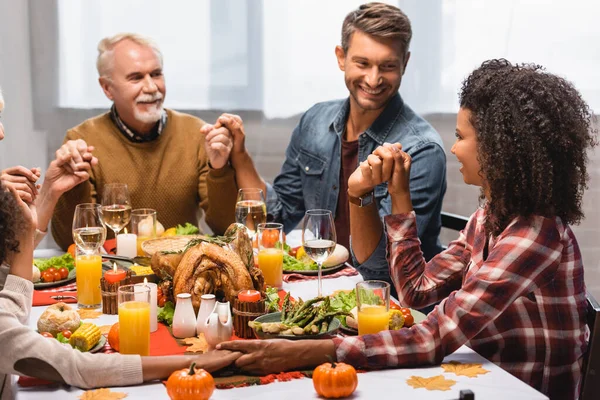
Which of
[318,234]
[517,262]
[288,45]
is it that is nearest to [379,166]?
[318,234]

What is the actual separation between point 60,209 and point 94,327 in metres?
1.54

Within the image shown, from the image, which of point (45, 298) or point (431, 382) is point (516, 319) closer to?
point (431, 382)

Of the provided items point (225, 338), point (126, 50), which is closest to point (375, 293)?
point (225, 338)

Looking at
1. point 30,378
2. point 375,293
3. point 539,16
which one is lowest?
point 30,378

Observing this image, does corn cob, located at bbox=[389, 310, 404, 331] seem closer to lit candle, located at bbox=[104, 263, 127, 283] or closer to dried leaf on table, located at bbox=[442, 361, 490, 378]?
dried leaf on table, located at bbox=[442, 361, 490, 378]

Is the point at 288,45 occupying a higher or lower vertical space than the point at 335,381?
higher

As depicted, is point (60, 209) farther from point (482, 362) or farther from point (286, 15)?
point (482, 362)

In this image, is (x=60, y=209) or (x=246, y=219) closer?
(x=246, y=219)

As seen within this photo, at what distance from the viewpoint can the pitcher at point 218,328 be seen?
6.02ft

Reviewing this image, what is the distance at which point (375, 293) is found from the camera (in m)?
1.88

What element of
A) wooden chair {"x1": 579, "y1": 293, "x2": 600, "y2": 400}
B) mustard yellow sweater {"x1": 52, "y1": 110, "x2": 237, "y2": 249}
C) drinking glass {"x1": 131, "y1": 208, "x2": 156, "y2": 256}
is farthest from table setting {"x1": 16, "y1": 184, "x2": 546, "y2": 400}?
mustard yellow sweater {"x1": 52, "y1": 110, "x2": 237, "y2": 249}

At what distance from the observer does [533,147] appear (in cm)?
178

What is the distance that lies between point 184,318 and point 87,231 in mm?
564

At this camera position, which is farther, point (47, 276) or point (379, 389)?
point (47, 276)
